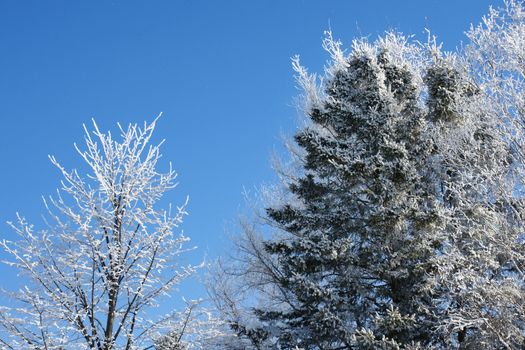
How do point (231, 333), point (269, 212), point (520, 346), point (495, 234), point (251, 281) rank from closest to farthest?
point (520, 346), point (495, 234), point (231, 333), point (269, 212), point (251, 281)

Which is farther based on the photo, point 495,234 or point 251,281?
point 251,281

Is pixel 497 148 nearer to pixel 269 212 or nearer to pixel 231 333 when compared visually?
pixel 269 212

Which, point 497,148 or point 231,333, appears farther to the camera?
point 231,333

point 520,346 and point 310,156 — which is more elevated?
point 310,156

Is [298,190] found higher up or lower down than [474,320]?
higher up

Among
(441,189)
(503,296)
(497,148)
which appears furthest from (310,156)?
(503,296)

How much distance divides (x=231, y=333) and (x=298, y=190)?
3.47 m

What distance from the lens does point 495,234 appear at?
9.98m

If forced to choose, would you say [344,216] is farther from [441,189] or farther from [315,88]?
[315,88]

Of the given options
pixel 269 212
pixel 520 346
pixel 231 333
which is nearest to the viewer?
pixel 520 346

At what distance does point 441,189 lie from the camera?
1190 centimetres

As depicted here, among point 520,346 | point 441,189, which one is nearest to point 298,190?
point 441,189

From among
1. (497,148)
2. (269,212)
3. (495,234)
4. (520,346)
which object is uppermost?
(269,212)

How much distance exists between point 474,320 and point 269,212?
4.91m
